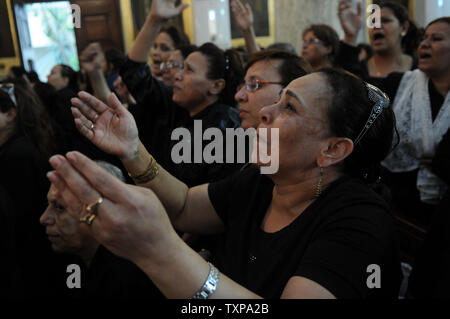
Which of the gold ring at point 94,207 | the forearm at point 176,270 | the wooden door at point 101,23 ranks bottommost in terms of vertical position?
the forearm at point 176,270

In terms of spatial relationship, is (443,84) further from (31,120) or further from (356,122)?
(31,120)

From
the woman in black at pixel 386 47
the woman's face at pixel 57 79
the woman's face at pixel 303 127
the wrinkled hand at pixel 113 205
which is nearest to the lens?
the wrinkled hand at pixel 113 205

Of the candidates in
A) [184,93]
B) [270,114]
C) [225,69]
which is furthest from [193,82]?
[270,114]

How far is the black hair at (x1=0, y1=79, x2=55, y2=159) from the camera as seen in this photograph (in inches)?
101

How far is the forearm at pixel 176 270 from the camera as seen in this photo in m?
0.84

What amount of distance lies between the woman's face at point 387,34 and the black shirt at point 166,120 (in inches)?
53.4

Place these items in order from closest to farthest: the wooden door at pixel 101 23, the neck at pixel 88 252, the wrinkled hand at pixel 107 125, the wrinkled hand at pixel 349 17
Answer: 1. the wrinkled hand at pixel 107 125
2. the neck at pixel 88 252
3. the wrinkled hand at pixel 349 17
4. the wooden door at pixel 101 23

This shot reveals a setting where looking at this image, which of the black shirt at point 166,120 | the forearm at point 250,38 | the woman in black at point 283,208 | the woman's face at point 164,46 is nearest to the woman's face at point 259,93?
the black shirt at point 166,120

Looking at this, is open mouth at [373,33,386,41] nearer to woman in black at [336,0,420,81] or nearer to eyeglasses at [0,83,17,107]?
woman in black at [336,0,420,81]

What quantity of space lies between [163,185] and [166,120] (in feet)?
4.55

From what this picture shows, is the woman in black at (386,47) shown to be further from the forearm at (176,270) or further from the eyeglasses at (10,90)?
the forearm at (176,270)

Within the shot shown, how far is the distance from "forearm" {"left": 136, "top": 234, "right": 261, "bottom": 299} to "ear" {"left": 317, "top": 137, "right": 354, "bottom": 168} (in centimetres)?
54

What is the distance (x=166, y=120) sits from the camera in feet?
9.11
